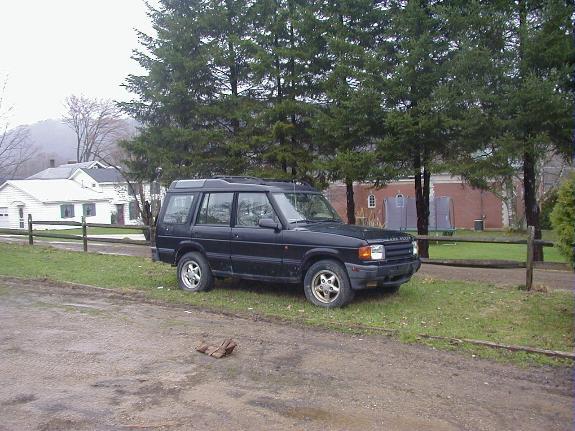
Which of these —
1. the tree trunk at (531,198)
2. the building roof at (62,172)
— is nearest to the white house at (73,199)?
the building roof at (62,172)

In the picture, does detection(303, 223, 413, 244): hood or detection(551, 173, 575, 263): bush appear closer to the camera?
detection(551, 173, 575, 263): bush

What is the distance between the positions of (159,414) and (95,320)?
3889 millimetres

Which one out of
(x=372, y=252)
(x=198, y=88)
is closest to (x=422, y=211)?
(x=198, y=88)

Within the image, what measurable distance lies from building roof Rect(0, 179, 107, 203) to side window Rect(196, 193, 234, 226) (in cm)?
3971

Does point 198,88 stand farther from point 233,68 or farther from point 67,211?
point 67,211

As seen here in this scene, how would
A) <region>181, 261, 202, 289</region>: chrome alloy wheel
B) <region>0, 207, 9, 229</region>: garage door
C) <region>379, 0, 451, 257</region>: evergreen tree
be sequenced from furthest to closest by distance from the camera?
<region>0, 207, 9, 229</region>: garage door, <region>379, 0, 451, 257</region>: evergreen tree, <region>181, 261, 202, 289</region>: chrome alloy wheel

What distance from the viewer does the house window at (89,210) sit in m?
48.8

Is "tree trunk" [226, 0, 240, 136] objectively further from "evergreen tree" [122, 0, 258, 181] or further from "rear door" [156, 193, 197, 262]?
"rear door" [156, 193, 197, 262]

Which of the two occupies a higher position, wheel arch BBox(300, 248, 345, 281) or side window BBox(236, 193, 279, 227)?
side window BBox(236, 193, 279, 227)

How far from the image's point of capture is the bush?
269 inches

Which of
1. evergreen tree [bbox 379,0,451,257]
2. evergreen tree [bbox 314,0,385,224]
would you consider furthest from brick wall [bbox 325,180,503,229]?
evergreen tree [bbox 379,0,451,257]

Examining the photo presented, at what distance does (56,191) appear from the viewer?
4812 centimetres

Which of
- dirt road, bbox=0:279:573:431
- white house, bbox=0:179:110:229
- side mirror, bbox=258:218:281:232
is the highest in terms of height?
white house, bbox=0:179:110:229

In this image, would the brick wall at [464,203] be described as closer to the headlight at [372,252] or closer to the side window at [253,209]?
the side window at [253,209]
